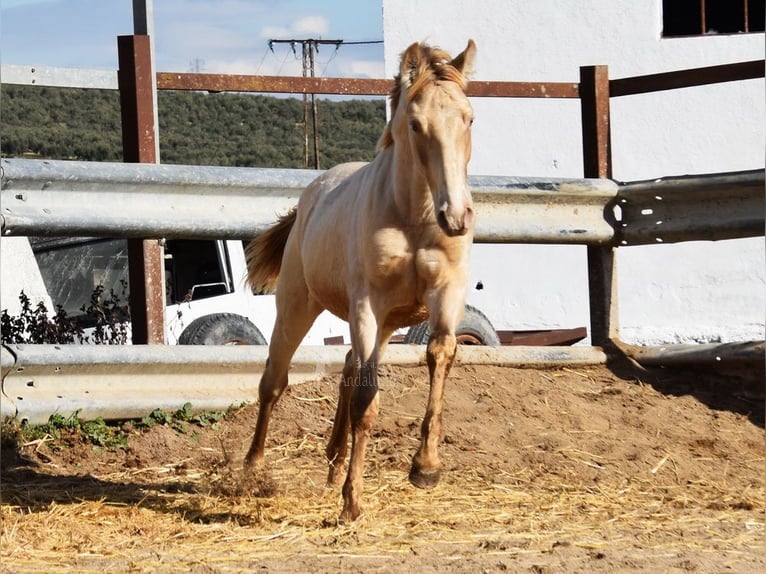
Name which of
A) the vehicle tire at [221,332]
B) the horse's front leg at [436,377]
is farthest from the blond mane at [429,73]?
the vehicle tire at [221,332]

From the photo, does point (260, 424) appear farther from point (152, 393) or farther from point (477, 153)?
point (477, 153)

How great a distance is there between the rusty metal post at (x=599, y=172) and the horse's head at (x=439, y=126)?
268cm

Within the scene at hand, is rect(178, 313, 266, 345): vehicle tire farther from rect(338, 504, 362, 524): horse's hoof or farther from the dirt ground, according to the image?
rect(338, 504, 362, 524): horse's hoof

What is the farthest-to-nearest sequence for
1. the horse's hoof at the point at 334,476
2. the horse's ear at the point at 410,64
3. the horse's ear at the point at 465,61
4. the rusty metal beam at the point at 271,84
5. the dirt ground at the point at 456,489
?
1. the rusty metal beam at the point at 271,84
2. the horse's hoof at the point at 334,476
3. the horse's ear at the point at 465,61
4. the horse's ear at the point at 410,64
5. the dirt ground at the point at 456,489

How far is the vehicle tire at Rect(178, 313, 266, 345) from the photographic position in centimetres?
912

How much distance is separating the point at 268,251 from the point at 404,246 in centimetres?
163

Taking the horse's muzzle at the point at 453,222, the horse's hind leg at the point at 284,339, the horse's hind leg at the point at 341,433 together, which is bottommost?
the horse's hind leg at the point at 341,433

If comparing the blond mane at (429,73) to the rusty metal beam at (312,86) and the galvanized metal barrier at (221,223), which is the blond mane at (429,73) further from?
the rusty metal beam at (312,86)

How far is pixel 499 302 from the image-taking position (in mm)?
14289

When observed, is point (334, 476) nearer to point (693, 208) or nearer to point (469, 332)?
point (469, 332)

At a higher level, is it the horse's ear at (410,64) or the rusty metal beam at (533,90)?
the rusty metal beam at (533,90)

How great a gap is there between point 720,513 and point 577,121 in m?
9.32

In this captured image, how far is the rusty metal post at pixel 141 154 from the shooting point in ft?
21.0

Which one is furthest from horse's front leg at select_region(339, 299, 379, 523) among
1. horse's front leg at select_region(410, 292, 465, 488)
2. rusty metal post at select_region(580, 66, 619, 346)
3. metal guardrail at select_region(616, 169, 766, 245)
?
metal guardrail at select_region(616, 169, 766, 245)
